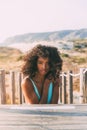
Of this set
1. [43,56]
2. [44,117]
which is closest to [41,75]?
[43,56]

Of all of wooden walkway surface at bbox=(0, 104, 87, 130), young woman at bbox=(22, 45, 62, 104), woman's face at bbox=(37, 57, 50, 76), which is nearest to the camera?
wooden walkway surface at bbox=(0, 104, 87, 130)

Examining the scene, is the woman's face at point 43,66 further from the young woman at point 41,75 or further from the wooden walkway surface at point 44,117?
the wooden walkway surface at point 44,117

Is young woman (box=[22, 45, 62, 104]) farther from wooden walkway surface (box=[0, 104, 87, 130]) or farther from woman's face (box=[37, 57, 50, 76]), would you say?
wooden walkway surface (box=[0, 104, 87, 130])

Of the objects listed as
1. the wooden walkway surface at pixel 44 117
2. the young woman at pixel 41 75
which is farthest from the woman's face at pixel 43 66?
the wooden walkway surface at pixel 44 117

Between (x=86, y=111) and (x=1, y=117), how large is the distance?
2.17ft

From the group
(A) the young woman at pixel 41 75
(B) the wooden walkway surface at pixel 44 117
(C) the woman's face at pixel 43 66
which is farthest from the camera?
(C) the woman's face at pixel 43 66

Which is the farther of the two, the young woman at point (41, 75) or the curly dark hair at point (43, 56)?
the curly dark hair at point (43, 56)

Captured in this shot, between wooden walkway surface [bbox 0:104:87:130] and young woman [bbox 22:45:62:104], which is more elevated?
young woman [bbox 22:45:62:104]

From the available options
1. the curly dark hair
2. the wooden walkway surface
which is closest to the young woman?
the curly dark hair

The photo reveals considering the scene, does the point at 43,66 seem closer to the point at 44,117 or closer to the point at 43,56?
the point at 43,56

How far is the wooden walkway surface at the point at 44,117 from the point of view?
271 cm

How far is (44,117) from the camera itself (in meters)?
3.07

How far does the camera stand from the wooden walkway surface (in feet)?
8.89

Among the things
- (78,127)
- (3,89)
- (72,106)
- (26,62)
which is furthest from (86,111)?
(3,89)
